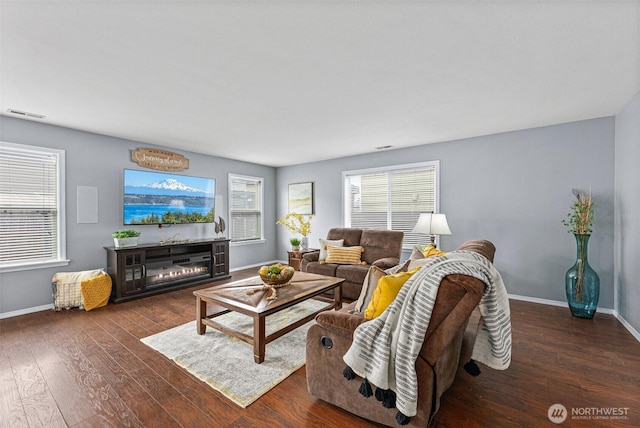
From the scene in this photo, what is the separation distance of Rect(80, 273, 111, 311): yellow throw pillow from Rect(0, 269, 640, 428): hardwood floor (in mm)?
616

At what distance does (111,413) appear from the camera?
179cm

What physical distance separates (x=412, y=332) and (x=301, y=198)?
17.3 ft

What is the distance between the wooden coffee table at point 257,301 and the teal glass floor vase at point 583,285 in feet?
9.39

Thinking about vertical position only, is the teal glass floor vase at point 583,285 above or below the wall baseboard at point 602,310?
above

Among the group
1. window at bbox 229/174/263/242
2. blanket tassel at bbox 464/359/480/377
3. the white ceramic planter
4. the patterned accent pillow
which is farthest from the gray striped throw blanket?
window at bbox 229/174/263/242

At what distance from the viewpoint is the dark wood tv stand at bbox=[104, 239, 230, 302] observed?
158 inches

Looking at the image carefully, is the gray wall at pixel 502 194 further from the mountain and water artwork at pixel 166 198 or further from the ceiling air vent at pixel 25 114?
the ceiling air vent at pixel 25 114

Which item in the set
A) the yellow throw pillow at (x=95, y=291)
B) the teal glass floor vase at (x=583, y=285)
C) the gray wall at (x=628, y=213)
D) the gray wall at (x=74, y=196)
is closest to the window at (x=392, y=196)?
the teal glass floor vase at (x=583, y=285)

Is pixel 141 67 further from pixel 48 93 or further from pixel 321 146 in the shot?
pixel 321 146

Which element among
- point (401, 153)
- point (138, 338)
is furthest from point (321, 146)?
point (138, 338)

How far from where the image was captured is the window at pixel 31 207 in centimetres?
346

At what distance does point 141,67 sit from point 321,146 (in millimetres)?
3050

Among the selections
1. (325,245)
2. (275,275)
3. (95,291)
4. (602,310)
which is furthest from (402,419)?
(95,291)

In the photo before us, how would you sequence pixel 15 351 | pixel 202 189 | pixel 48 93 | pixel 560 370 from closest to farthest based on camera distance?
1. pixel 560 370
2. pixel 15 351
3. pixel 48 93
4. pixel 202 189
